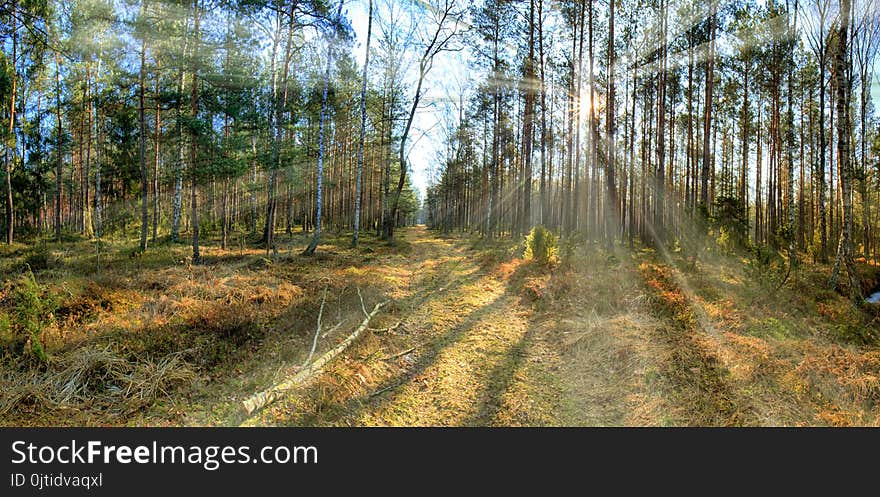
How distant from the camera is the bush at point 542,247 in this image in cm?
1286

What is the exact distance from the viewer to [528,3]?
1848 cm

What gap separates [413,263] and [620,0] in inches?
563

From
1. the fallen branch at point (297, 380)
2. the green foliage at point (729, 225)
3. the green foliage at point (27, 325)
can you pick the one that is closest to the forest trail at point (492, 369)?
the fallen branch at point (297, 380)

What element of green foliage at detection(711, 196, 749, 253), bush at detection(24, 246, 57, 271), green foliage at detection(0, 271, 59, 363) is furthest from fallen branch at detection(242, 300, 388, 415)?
green foliage at detection(711, 196, 749, 253)

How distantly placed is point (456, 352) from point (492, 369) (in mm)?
857

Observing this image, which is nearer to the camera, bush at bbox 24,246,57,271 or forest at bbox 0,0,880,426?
forest at bbox 0,0,880,426

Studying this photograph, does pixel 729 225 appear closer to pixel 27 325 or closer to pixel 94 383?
pixel 94 383

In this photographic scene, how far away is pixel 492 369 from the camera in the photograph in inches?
225

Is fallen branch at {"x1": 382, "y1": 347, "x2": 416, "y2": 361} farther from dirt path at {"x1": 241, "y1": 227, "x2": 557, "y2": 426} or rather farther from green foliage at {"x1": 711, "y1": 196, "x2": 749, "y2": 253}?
green foliage at {"x1": 711, "y1": 196, "x2": 749, "y2": 253}

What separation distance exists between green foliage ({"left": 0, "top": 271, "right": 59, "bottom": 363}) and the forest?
44 millimetres

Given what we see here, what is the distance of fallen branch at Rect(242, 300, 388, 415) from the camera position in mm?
4320

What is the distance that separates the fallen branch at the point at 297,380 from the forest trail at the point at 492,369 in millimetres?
118
